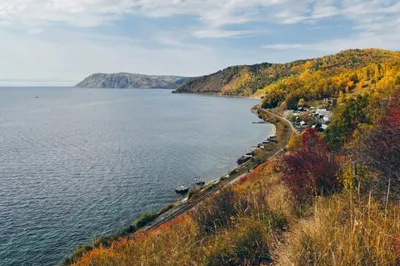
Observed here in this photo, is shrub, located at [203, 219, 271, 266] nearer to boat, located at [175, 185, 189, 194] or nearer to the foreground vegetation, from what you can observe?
the foreground vegetation

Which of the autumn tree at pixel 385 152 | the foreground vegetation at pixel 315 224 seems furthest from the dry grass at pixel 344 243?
the autumn tree at pixel 385 152

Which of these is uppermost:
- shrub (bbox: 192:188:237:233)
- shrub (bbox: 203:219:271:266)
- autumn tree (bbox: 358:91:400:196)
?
autumn tree (bbox: 358:91:400:196)

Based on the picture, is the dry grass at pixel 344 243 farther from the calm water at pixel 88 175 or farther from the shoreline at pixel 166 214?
the calm water at pixel 88 175

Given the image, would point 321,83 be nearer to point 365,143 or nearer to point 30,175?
point 30,175

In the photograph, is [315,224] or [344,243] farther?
[315,224]

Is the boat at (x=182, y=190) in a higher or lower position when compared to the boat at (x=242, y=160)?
lower

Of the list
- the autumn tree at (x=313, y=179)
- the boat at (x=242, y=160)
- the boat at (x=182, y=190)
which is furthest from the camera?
the boat at (x=242, y=160)

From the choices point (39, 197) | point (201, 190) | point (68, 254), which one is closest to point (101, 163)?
point (39, 197)

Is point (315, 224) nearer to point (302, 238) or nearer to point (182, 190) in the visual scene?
point (302, 238)

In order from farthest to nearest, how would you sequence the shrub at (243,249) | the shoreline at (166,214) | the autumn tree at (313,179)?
the shoreline at (166,214) < the autumn tree at (313,179) < the shrub at (243,249)

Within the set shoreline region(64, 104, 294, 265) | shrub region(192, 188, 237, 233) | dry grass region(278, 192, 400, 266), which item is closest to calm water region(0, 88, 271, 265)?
shoreline region(64, 104, 294, 265)

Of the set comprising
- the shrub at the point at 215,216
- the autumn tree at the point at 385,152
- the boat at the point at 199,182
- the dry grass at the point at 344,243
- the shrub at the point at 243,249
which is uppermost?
the autumn tree at the point at 385,152

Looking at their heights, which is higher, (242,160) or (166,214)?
(242,160)

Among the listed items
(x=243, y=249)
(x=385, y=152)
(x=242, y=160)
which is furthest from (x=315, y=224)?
(x=242, y=160)
